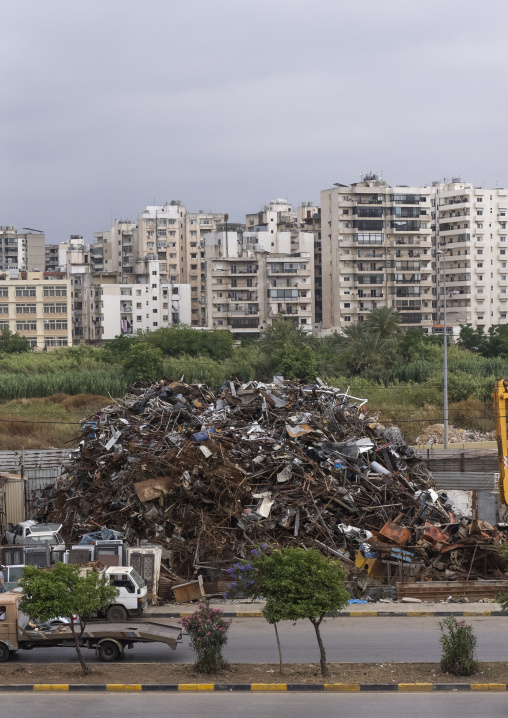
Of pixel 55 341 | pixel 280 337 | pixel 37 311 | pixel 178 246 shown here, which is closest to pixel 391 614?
pixel 280 337

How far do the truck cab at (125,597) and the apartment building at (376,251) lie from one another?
100826mm

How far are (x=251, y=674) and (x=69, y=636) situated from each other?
11.7ft

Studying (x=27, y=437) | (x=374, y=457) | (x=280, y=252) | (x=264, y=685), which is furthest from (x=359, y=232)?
(x=264, y=685)

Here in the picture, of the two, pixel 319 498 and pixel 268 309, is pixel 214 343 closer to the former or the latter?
pixel 268 309

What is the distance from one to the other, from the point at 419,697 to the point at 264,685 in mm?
2471

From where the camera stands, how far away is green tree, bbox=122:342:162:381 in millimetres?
77438

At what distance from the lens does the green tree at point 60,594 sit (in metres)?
16.5

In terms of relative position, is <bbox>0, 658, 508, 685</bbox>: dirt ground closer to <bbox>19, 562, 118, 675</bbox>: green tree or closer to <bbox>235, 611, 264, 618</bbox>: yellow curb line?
<bbox>19, 562, 118, 675</bbox>: green tree

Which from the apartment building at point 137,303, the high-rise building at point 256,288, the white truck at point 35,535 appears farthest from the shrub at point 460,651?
the apartment building at point 137,303

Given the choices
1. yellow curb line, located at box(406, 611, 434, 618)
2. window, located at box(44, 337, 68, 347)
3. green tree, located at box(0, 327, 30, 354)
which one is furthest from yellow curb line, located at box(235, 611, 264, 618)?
window, located at box(44, 337, 68, 347)

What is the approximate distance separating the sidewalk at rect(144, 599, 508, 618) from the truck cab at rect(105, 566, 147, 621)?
147cm

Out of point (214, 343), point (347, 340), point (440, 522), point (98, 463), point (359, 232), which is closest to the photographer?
point (440, 522)

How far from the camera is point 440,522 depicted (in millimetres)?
27734

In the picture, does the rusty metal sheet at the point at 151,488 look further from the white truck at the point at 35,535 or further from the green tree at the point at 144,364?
the green tree at the point at 144,364
